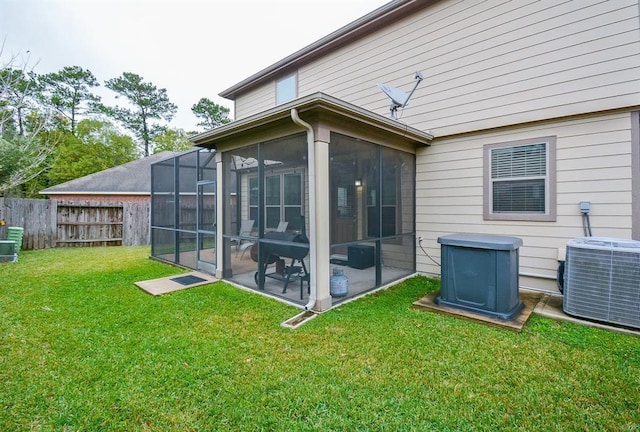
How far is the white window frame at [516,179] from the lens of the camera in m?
4.21

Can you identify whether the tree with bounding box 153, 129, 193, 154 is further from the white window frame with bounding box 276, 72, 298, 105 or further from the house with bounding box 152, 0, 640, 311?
the house with bounding box 152, 0, 640, 311

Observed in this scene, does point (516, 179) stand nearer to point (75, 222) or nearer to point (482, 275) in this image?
point (482, 275)

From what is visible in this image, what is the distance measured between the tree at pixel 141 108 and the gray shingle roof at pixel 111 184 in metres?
9.37

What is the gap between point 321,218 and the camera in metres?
3.79

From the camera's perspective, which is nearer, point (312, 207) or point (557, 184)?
point (312, 207)

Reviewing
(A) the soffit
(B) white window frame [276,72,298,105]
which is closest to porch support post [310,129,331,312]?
(A) the soffit

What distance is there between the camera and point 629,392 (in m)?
2.15

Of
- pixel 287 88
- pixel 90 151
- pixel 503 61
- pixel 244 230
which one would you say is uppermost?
pixel 90 151

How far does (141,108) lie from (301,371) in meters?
27.1

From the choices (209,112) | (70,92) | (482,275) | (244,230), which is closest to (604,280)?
(482,275)

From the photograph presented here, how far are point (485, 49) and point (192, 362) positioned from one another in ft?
19.2

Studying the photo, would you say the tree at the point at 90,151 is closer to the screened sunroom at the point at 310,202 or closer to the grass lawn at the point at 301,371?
the screened sunroom at the point at 310,202

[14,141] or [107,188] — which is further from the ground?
[14,141]

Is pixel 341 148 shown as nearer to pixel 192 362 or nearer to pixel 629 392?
pixel 192 362
